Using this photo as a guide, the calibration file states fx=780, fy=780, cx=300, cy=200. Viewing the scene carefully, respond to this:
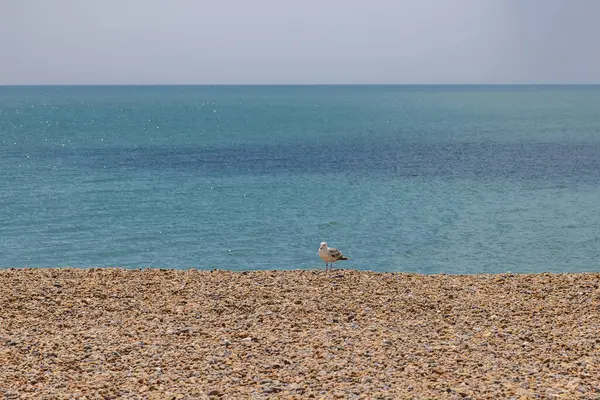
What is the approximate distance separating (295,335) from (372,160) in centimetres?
4245

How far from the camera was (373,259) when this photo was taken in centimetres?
2469

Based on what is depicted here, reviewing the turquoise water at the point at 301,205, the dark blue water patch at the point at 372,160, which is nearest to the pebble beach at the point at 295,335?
the turquoise water at the point at 301,205

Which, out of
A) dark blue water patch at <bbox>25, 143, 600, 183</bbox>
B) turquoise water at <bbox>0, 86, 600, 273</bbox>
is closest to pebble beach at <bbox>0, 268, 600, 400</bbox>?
turquoise water at <bbox>0, 86, 600, 273</bbox>

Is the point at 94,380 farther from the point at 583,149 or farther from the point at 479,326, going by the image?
the point at 583,149

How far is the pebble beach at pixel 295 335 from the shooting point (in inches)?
368

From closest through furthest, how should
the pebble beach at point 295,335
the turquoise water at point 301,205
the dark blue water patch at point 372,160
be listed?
the pebble beach at point 295,335 < the turquoise water at point 301,205 < the dark blue water patch at point 372,160

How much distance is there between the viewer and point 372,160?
5338 cm

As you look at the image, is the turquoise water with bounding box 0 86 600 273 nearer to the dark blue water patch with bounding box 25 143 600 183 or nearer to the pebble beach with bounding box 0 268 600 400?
the dark blue water patch with bounding box 25 143 600 183

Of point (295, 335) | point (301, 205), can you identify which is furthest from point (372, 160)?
point (295, 335)

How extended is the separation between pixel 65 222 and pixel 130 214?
111 inches

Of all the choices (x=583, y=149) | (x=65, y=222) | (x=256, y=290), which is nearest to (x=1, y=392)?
(x=256, y=290)

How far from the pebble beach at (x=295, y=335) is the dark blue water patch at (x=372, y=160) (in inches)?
1214

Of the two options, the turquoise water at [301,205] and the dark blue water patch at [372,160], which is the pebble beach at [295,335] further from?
the dark blue water patch at [372,160]

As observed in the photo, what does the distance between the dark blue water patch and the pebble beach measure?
30846 millimetres
